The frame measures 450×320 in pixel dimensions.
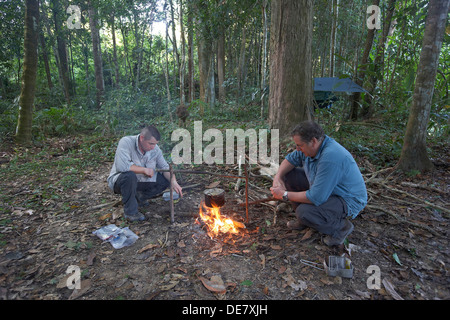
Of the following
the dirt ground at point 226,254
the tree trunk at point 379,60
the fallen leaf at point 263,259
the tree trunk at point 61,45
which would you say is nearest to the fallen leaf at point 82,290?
the dirt ground at point 226,254

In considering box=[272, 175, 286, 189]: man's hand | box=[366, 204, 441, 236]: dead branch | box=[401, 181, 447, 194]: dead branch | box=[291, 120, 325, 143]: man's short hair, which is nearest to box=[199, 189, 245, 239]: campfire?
box=[272, 175, 286, 189]: man's hand

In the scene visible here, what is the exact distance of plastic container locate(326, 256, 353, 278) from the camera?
2447mm

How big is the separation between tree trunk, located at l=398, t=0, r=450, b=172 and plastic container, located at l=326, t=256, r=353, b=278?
2972 mm

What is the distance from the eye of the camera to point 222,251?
2.93 m

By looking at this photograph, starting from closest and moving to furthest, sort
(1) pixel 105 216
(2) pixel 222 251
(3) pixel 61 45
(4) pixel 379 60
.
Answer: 1. (2) pixel 222 251
2. (1) pixel 105 216
3. (4) pixel 379 60
4. (3) pixel 61 45

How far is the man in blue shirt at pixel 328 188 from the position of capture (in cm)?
270

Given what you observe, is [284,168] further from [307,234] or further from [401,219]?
[401,219]

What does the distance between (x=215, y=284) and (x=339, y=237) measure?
1474 mm

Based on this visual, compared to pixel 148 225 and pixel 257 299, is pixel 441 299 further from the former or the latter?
pixel 148 225

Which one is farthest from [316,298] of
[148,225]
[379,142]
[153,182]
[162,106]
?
[162,106]

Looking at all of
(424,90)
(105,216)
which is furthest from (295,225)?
(424,90)

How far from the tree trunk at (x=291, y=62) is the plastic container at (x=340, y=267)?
3578 mm

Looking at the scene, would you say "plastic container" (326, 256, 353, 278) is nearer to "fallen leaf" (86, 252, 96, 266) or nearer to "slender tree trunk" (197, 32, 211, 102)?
"fallen leaf" (86, 252, 96, 266)

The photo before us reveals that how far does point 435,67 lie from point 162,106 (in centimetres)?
853
